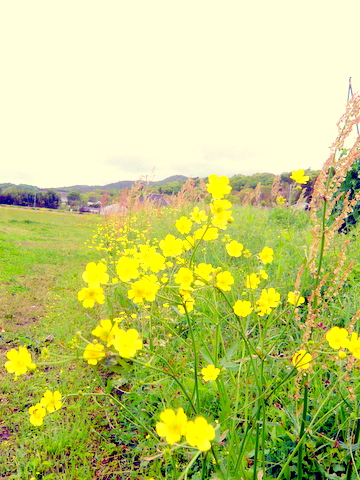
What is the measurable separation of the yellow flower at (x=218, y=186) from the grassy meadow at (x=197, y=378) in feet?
0.09

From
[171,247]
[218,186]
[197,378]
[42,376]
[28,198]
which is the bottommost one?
[42,376]

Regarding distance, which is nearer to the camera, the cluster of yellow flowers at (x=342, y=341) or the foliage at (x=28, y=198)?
the cluster of yellow flowers at (x=342, y=341)

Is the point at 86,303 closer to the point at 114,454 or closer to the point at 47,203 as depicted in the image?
the point at 114,454

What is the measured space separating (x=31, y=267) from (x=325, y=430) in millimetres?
5200

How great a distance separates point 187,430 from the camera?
58 centimetres

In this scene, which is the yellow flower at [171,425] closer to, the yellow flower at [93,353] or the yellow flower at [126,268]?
the yellow flower at [93,353]

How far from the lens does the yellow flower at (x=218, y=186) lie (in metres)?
0.88

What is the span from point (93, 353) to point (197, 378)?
56cm

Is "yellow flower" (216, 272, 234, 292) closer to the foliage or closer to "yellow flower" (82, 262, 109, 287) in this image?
"yellow flower" (82, 262, 109, 287)

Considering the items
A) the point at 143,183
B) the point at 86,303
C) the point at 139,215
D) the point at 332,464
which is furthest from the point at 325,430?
the point at 139,215

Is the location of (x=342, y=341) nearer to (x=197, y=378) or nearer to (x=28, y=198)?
(x=197, y=378)

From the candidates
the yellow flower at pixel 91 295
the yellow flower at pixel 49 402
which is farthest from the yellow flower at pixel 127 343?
the yellow flower at pixel 49 402

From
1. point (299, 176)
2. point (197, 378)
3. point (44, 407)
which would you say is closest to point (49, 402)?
point (44, 407)

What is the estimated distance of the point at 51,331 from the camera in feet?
9.20
